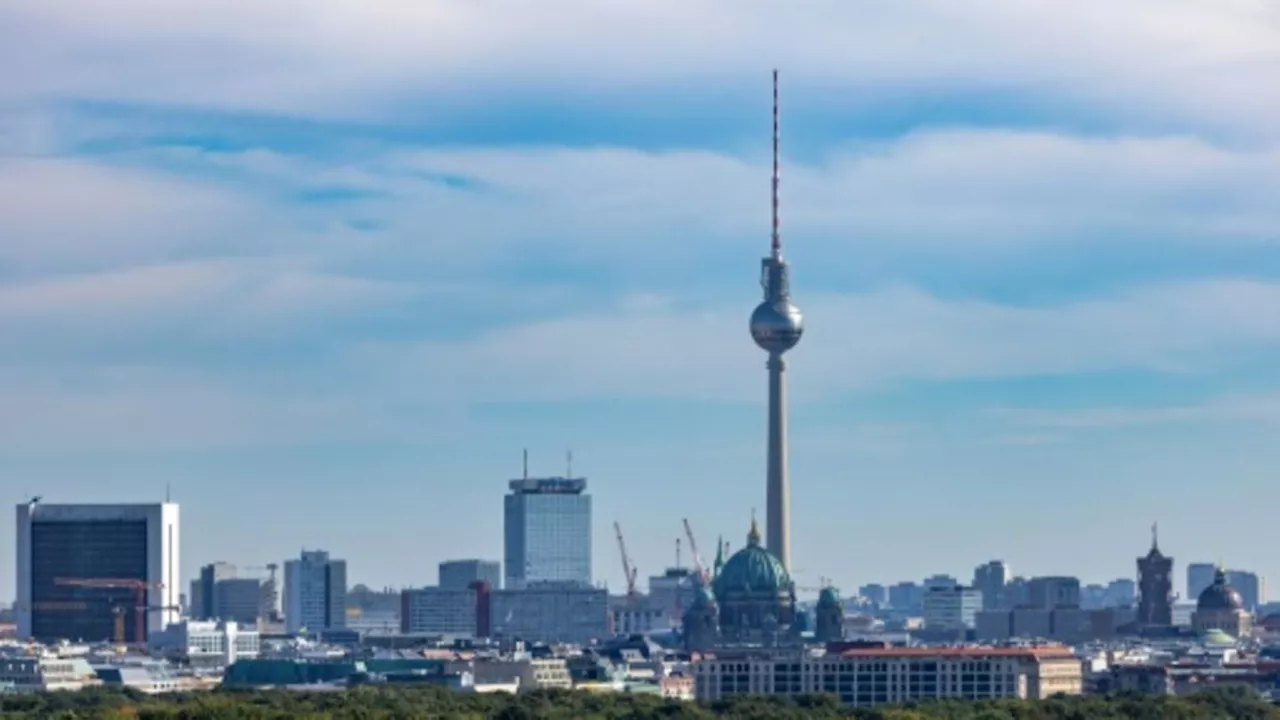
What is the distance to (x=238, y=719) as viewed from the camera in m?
171

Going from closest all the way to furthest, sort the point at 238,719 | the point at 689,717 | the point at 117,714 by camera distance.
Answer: the point at 238,719
the point at 117,714
the point at 689,717

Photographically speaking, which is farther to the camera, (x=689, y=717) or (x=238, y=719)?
(x=689, y=717)

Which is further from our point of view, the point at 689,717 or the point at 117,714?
the point at 689,717

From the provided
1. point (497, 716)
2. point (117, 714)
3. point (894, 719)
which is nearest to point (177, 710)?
point (117, 714)

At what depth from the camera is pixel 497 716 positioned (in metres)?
195

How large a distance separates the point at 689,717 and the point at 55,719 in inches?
1315

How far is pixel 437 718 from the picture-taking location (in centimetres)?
18162

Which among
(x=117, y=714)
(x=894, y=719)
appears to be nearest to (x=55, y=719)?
(x=117, y=714)

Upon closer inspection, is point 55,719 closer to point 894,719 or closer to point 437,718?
point 437,718

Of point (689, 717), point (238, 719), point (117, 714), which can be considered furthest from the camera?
point (689, 717)

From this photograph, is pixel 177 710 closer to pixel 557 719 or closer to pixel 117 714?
pixel 117 714

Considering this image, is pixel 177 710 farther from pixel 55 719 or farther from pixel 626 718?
pixel 626 718

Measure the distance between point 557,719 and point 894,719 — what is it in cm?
1711

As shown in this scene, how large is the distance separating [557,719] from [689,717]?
27.9ft
